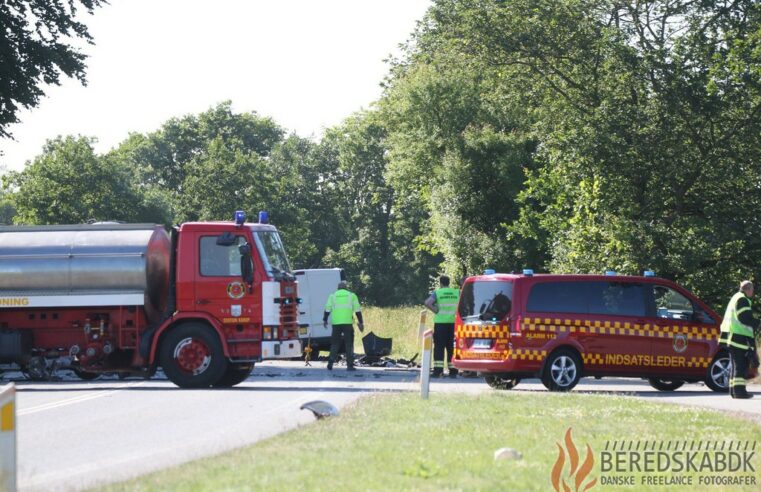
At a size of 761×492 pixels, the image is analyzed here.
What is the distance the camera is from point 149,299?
22.2 meters

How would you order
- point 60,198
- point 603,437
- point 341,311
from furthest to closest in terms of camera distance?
point 60,198
point 341,311
point 603,437

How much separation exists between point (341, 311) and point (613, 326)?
834 centimetres

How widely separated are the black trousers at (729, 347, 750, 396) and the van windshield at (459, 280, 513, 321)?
3555mm

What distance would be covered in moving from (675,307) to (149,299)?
9096 millimetres

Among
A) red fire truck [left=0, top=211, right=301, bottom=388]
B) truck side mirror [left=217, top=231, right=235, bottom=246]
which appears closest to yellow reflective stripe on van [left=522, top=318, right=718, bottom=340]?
red fire truck [left=0, top=211, right=301, bottom=388]

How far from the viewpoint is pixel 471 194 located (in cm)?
4981

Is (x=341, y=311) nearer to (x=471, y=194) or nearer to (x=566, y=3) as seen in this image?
(x=566, y=3)

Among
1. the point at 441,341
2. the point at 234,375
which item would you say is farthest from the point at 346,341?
the point at 234,375

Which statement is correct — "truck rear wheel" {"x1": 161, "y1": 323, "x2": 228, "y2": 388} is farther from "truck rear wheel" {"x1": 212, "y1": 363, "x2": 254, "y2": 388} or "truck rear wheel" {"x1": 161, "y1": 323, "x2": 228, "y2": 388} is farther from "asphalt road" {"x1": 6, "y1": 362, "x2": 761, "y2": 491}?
"truck rear wheel" {"x1": 212, "y1": 363, "x2": 254, "y2": 388}

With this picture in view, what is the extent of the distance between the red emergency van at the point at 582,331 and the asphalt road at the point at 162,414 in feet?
2.01

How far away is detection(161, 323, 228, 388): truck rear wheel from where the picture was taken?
21.1m

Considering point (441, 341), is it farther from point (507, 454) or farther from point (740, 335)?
point (507, 454)

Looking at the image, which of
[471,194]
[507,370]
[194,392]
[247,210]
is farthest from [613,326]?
[247,210]

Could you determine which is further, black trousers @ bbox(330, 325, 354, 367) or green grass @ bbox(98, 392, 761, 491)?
black trousers @ bbox(330, 325, 354, 367)
